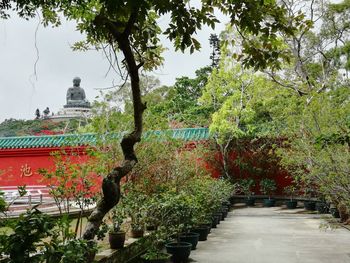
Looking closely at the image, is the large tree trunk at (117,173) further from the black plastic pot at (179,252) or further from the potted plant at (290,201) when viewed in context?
the potted plant at (290,201)

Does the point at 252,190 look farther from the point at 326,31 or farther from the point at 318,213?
the point at 326,31

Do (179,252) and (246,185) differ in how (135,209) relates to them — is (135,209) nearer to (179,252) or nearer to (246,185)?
(179,252)

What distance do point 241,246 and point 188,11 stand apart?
4.96 metres

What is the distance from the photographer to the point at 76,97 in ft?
93.6

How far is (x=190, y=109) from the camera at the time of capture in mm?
17156

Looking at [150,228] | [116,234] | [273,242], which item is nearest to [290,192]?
[273,242]

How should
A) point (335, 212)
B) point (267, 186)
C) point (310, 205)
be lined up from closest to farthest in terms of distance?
point (335, 212)
point (310, 205)
point (267, 186)

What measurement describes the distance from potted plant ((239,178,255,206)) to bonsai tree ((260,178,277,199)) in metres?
0.35

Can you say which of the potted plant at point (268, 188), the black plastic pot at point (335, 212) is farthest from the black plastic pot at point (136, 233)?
the potted plant at point (268, 188)

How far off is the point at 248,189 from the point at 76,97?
59.1 feet

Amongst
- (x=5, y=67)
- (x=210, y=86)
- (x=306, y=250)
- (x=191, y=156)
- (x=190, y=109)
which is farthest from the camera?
(x=190, y=109)

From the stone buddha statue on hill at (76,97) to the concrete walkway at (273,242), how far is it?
19.7 metres

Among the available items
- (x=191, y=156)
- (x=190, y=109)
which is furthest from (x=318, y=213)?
(x=190, y=109)

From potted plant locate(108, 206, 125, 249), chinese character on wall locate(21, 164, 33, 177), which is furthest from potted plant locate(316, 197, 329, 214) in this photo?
chinese character on wall locate(21, 164, 33, 177)
